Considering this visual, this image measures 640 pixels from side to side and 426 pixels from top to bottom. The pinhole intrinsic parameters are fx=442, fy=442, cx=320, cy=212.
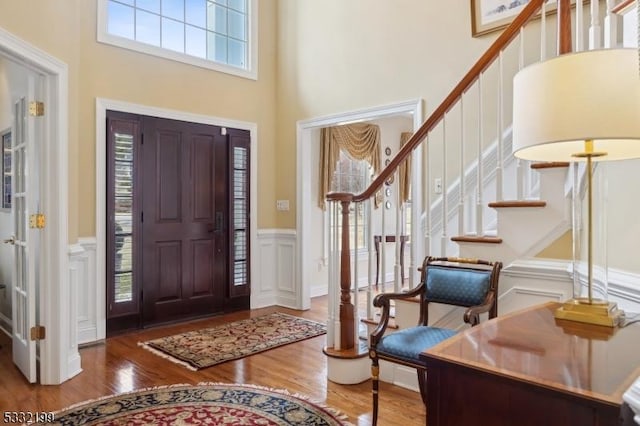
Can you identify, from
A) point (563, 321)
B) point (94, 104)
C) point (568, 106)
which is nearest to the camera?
point (568, 106)

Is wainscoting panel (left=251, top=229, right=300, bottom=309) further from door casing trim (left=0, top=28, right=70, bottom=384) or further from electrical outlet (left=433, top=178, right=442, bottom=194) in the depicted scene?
door casing trim (left=0, top=28, right=70, bottom=384)

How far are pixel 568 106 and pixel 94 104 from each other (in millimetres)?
4011

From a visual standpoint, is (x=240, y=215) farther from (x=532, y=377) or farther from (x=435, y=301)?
(x=532, y=377)

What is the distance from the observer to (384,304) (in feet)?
8.36

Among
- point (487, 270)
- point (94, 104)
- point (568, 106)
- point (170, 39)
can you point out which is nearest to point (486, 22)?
point (487, 270)

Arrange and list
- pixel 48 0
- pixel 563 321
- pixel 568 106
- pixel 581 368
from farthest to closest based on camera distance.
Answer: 1. pixel 48 0
2. pixel 563 321
3. pixel 568 106
4. pixel 581 368

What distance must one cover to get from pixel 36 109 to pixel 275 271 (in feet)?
10.5

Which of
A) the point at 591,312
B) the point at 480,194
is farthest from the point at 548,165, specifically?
the point at 591,312

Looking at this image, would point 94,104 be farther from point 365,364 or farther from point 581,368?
Result: point 581,368

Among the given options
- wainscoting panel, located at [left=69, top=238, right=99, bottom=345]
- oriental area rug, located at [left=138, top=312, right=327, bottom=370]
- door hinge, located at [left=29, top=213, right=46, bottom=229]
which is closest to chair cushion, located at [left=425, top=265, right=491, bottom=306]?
oriental area rug, located at [left=138, top=312, right=327, bottom=370]

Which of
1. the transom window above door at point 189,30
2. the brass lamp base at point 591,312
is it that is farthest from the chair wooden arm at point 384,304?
the transom window above door at point 189,30

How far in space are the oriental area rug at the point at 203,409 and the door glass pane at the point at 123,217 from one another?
1670 mm

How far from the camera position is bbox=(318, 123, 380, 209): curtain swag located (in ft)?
20.4

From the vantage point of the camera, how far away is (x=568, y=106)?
1248 mm
